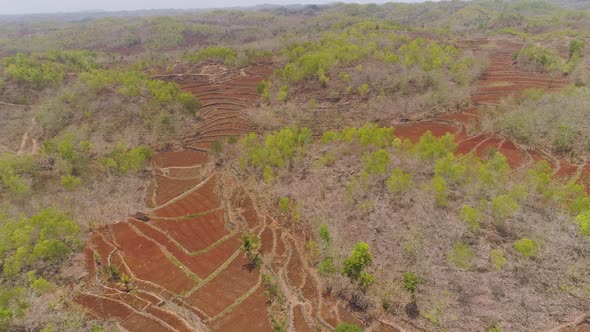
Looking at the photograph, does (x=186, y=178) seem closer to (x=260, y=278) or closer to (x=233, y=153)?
(x=233, y=153)

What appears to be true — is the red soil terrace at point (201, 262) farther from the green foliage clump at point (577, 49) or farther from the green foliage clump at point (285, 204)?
the green foliage clump at point (577, 49)

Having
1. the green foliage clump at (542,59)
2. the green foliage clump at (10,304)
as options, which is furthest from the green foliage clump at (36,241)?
the green foliage clump at (542,59)

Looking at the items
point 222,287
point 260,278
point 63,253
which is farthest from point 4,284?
point 260,278

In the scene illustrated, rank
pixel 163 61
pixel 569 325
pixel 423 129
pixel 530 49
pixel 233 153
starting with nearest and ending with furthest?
pixel 569 325, pixel 233 153, pixel 423 129, pixel 530 49, pixel 163 61

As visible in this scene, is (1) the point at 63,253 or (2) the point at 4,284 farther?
(1) the point at 63,253

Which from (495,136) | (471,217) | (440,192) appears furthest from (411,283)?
(495,136)

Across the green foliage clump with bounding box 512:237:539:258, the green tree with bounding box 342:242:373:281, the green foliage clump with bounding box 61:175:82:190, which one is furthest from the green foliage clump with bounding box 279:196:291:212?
the green foliage clump with bounding box 61:175:82:190
